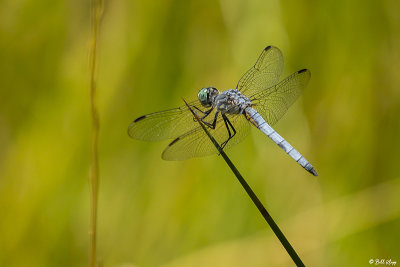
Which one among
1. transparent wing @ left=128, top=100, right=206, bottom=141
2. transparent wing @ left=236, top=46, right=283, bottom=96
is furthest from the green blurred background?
transparent wing @ left=128, top=100, right=206, bottom=141

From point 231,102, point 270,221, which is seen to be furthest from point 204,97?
point 270,221

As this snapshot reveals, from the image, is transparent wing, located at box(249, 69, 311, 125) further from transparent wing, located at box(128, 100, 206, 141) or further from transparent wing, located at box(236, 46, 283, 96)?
transparent wing, located at box(128, 100, 206, 141)

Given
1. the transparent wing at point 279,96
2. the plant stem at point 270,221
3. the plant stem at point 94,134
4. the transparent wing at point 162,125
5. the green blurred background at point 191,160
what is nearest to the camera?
the plant stem at point 270,221

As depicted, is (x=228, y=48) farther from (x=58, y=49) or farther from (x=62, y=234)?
(x=62, y=234)

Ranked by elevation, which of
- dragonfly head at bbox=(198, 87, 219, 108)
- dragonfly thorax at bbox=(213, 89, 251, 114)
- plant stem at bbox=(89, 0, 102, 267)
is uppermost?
dragonfly head at bbox=(198, 87, 219, 108)

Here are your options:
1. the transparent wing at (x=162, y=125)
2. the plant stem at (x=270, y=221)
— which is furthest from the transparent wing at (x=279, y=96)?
the plant stem at (x=270, y=221)

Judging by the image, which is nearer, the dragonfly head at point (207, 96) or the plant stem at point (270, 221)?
the plant stem at point (270, 221)

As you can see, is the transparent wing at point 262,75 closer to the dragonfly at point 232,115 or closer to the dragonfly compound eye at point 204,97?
the dragonfly at point 232,115
